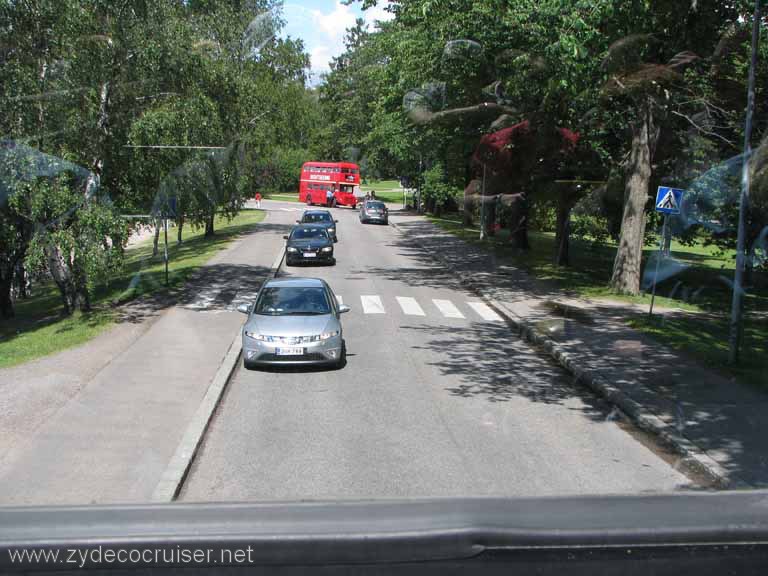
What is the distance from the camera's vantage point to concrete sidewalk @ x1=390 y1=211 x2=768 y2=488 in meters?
8.52

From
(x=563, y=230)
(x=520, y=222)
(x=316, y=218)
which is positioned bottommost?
(x=316, y=218)

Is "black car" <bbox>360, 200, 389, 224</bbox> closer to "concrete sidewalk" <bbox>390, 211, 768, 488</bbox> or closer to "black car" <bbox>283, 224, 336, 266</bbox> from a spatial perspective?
"black car" <bbox>283, 224, 336, 266</bbox>

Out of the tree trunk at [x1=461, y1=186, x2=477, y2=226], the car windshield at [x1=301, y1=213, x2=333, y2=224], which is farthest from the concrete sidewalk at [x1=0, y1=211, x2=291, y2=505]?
the tree trunk at [x1=461, y1=186, x2=477, y2=226]

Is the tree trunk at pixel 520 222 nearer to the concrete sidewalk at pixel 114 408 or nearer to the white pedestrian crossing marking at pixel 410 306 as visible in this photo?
the white pedestrian crossing marking at pixel 410 306

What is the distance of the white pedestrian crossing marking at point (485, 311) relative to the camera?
19391 millimetres

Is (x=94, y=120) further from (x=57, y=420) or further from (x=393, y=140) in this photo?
(x=393, y=140)

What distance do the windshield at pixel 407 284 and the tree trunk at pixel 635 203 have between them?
105 mm

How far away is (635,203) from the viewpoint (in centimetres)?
2120

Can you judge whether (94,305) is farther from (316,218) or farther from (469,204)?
(469,204)

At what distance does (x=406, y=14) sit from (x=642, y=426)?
17.6m

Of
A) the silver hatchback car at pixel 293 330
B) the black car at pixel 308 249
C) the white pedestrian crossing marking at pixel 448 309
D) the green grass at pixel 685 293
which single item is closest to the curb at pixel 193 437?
the silver hatchback car at pixel 293 330

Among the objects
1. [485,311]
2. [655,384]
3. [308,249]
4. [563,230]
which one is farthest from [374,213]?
[655,384]

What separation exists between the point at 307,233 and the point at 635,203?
13.6 m

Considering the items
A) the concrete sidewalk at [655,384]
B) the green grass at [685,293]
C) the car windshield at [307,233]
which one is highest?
the car windshield at [307,233]
